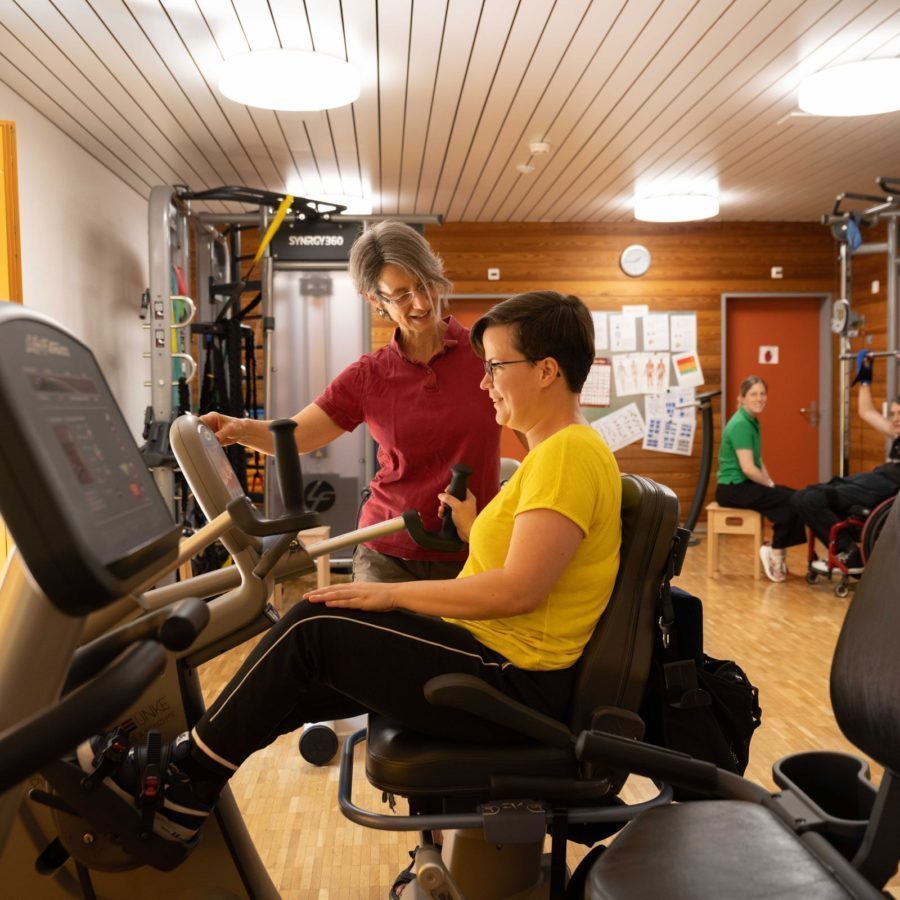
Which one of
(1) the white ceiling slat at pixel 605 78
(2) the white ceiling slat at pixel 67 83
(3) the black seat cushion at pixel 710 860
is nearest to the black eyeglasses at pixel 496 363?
(3) the black seat cushion at pixel 710 860

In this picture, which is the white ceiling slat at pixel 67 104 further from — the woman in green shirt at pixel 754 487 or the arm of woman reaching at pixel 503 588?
the woman in green shirt at pixel 754 487

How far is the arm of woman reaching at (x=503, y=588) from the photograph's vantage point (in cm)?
144

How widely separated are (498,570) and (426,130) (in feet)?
13.6

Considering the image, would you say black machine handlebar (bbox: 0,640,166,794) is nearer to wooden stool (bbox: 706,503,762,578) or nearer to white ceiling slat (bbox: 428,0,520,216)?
white ceiling slat (bbox: 428,0,520,216)

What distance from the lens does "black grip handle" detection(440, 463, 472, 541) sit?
1800 millimetres

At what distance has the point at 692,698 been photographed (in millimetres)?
1514

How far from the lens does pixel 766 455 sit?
823cm

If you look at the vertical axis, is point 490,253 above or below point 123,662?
above

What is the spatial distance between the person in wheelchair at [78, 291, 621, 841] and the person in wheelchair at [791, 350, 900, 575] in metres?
4.14

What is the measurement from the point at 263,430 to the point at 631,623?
98 centimetres

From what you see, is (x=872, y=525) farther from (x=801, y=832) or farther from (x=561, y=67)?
(x=801, y=832)

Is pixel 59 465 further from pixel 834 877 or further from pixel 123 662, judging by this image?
pixel 834 877

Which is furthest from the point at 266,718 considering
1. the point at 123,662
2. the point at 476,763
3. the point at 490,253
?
the point at 490,253

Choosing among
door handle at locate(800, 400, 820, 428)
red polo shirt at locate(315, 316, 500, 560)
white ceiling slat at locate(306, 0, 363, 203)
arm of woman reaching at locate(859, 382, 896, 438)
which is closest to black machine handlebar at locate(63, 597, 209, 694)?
A: red polo shirt at locate(315, 316, 500, 560)
